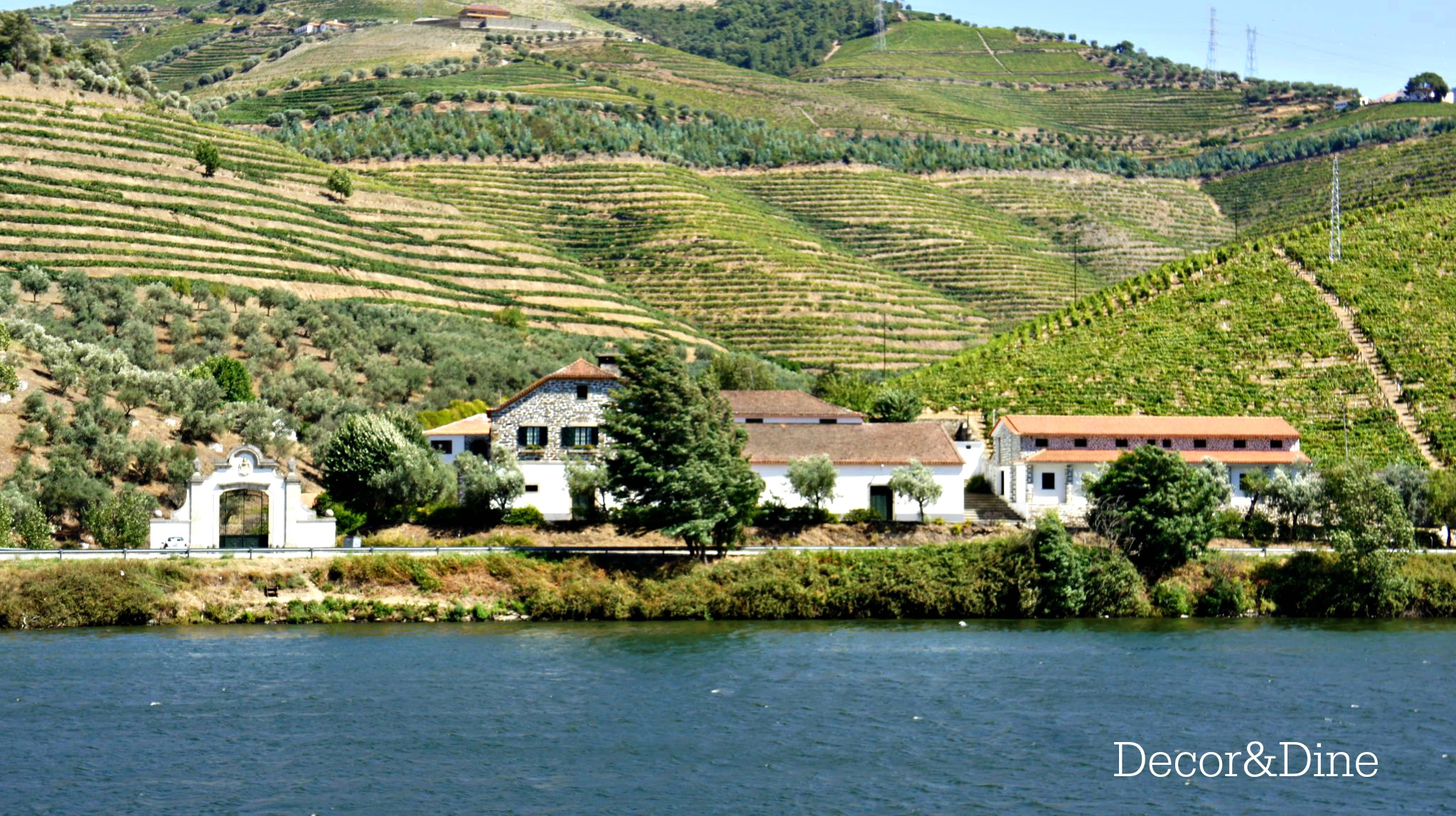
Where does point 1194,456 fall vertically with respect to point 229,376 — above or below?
below

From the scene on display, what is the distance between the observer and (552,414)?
2869 inches

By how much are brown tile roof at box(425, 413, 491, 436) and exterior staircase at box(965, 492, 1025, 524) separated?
21.1 metres

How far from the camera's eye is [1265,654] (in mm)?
52969

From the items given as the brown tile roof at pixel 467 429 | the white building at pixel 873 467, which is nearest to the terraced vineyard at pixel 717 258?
the white building at pixel 873 467

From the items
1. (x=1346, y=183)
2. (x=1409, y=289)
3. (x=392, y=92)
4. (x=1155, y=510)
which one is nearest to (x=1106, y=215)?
(x=1346, y=183)

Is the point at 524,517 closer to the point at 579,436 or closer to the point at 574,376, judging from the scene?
the point at 579,436

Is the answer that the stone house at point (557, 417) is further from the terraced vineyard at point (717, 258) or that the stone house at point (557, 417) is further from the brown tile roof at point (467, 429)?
the terraced vineyard at point (717, 258)

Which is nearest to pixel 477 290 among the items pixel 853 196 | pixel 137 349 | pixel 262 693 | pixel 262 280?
pixel 262 280

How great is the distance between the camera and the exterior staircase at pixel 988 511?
6944 cm

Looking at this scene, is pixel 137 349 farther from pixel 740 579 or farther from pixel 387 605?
pixel 740 579

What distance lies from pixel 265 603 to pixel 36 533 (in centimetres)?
1000

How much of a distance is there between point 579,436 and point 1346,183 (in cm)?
12127

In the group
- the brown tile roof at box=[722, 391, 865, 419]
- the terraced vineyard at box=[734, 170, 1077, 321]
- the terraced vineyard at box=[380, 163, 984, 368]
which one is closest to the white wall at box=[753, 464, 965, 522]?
the brown tile roof at box=[722, 391, 865, 419]

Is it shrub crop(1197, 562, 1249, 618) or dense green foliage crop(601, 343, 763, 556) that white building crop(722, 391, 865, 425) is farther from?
shrub crop(1197, 562, 1249, 618)
